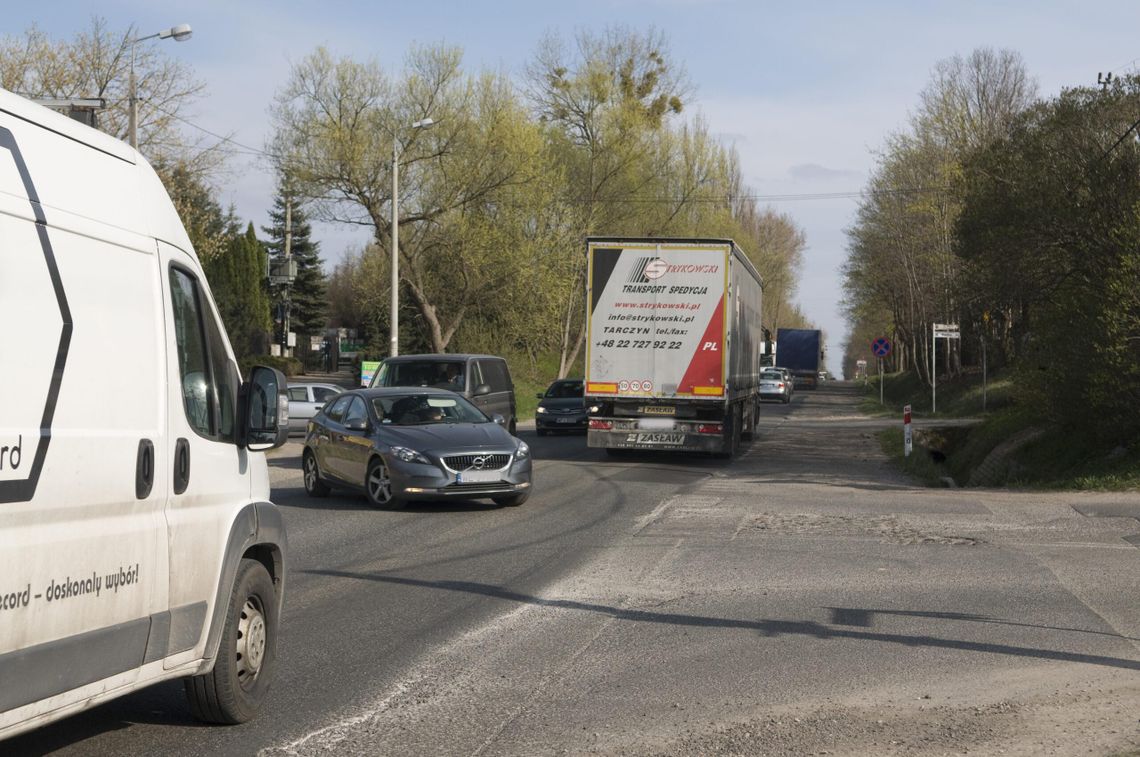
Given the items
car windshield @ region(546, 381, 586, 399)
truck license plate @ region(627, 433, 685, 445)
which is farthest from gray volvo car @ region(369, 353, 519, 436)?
car windshield @ region(546, 381, 586, 399)

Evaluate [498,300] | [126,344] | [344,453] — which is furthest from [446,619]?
[498,300]

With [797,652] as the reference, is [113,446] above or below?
above

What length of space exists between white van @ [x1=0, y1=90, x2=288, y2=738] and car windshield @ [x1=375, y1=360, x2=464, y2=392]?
17414 mm

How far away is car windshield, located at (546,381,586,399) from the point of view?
3372cm

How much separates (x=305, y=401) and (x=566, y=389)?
6815mm

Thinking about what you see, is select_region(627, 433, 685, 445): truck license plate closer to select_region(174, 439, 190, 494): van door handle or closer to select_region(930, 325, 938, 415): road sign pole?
select_region(930, 325, 938, 415): road sign pole

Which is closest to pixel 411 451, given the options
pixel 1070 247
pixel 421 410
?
pixel 421 410

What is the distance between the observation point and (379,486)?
1539 centimetres

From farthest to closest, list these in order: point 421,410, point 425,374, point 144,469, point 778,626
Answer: point 425,374, point 421,410, point 778,626, point 144,469

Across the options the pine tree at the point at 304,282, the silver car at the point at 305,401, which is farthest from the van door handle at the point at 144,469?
the pine tree at the point at 304,282

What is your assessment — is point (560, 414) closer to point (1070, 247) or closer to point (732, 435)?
point (732, 435)

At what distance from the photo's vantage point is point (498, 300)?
153ft

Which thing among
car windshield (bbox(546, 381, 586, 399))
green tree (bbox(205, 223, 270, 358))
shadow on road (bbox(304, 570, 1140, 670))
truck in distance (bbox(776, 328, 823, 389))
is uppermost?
green tree (bbox(205, 223, 270, 358))

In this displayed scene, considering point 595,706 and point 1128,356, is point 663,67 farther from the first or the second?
point 595,706
